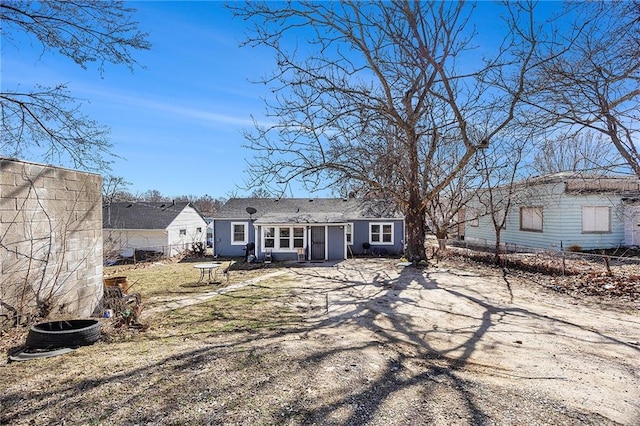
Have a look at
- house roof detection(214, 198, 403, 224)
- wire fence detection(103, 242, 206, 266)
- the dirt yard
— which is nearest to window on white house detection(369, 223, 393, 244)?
house roof detection(214, 198, 403, 224)

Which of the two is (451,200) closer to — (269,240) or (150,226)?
(269,240)

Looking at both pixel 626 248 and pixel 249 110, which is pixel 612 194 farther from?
pixel 249 110

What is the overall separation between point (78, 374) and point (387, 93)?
37.0 ft

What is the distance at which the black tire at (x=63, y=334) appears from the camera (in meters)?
4.84

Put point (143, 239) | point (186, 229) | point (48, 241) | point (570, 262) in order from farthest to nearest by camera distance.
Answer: point (186, 229) → point (143, 239) → point (570, 262) → point (48, 241)

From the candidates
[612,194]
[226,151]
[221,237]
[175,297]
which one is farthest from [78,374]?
[612,194]

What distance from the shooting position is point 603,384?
4.10 metres

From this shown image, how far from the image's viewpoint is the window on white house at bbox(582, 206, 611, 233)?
53.4 feet

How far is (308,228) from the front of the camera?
19141mm

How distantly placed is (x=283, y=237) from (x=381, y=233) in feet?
19.0

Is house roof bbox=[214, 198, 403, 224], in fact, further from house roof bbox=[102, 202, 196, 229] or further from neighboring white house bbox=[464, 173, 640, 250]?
neighboring white house bbox=[464, 173, 640, 250]

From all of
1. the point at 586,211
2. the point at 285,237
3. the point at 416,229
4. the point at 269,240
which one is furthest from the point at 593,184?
the point at 269,240

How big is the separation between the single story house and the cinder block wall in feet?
35.9

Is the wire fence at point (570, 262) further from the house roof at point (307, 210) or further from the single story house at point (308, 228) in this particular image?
the house roof at point (307, 210)
